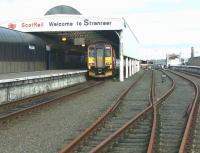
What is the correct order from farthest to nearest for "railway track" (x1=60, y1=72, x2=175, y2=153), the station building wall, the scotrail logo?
the scotrail logo → the station building wall → "railway track" (x1=60, y1=72, x2=175, y2=153)

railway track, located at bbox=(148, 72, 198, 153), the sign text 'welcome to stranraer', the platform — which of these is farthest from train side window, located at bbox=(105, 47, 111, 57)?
railway track, located at bbox=(148, 72, 198, 153)

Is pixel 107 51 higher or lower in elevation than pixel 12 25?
lower

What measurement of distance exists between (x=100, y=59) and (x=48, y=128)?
91.9ft

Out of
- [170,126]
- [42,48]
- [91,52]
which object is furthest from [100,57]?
[170,126]

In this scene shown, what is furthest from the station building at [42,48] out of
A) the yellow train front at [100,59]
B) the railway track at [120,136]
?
the railway track at [120,136]

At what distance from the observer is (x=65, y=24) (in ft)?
128

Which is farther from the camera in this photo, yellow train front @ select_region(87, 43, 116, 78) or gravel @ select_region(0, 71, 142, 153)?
yellow train front @ select_region(87, 43, 116, 78)

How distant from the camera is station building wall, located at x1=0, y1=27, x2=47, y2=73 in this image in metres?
33.0

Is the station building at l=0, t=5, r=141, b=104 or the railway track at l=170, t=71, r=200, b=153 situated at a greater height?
the station building at l=0, t=5, r=141, b=104

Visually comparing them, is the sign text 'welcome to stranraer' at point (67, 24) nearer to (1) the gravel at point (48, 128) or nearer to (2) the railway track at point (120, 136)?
(1) the gravel at point (48, 128)

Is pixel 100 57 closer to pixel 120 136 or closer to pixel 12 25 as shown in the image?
pixel 12 25

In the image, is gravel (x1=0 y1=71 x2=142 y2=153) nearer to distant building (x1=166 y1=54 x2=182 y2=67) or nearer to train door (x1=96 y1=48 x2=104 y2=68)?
train door (x1=96 y1=48 x2=104 y2=68)

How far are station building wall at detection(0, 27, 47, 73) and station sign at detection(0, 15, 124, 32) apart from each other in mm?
964

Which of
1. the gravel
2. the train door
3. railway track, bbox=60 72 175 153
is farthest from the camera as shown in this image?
the train door
